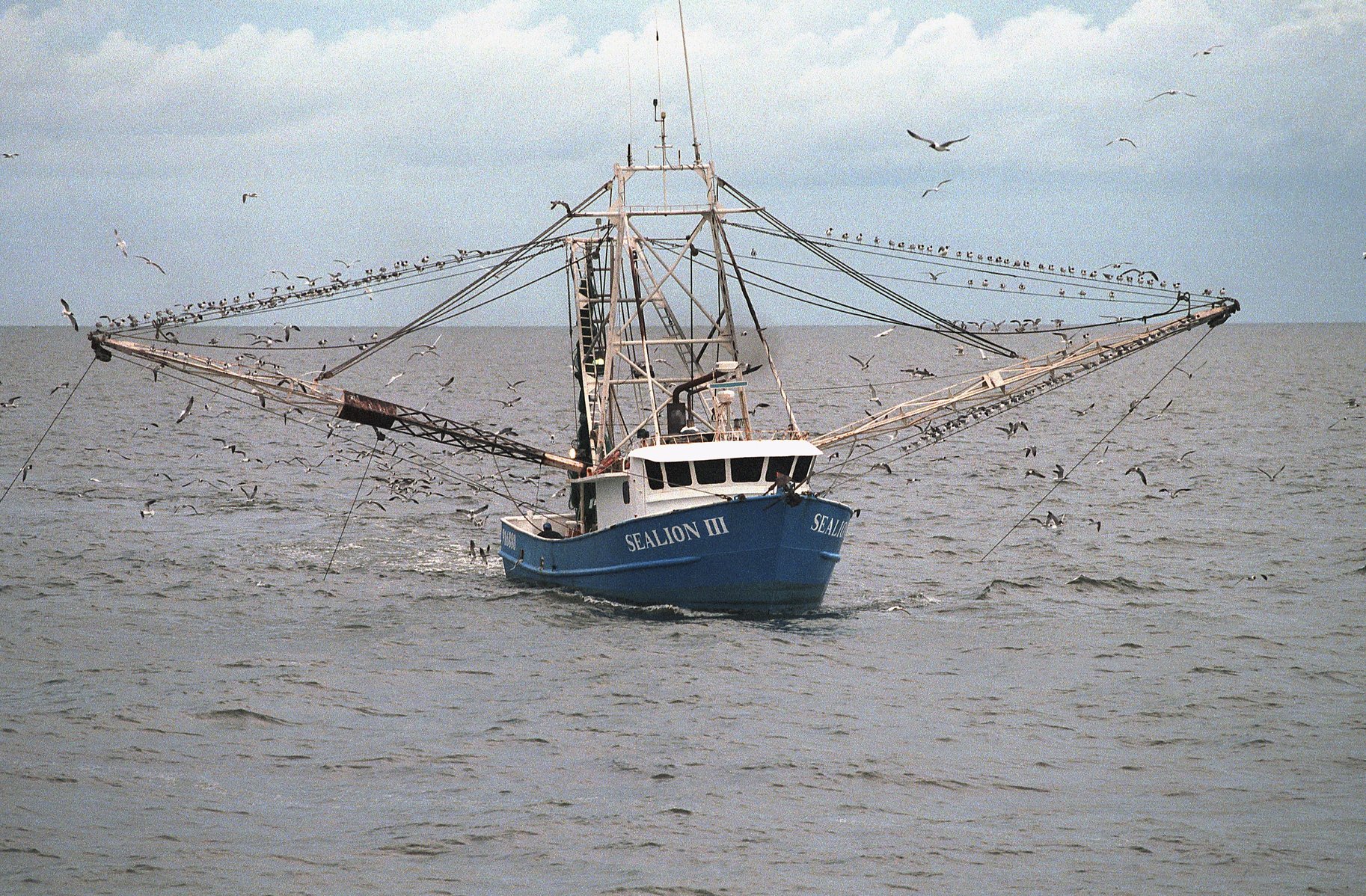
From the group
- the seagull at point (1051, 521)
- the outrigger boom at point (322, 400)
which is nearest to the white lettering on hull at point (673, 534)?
the outrigger boom at point (322, 400)

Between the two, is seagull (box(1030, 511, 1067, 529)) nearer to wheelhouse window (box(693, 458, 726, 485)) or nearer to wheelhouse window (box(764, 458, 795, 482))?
wheelhouse window (box(764, 458, 795, 482))

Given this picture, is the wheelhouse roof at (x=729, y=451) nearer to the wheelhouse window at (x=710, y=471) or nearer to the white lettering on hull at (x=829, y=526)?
the wheelhouse window at (x=710, y=471)

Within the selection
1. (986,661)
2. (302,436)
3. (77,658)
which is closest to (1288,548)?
(986,661)

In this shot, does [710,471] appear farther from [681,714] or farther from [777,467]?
[681,714]

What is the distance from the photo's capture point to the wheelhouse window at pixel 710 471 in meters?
32.6

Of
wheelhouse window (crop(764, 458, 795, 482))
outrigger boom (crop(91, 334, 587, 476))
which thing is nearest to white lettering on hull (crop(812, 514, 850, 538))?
wheelhouse window (crop(764, 458, 795, 482))

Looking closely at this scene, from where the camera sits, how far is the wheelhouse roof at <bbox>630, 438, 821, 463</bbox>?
32453mm

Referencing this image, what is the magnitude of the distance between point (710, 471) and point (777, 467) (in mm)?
1417

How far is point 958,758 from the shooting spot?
2384 cm

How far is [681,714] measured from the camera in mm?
26172

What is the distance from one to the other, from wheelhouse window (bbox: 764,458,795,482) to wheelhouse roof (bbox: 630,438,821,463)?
23cm

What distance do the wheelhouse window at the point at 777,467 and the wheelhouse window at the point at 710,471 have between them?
3.14 ft

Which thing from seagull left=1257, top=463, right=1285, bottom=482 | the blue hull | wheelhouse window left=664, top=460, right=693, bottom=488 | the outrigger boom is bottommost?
the blue hull

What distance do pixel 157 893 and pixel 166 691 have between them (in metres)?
9.23
